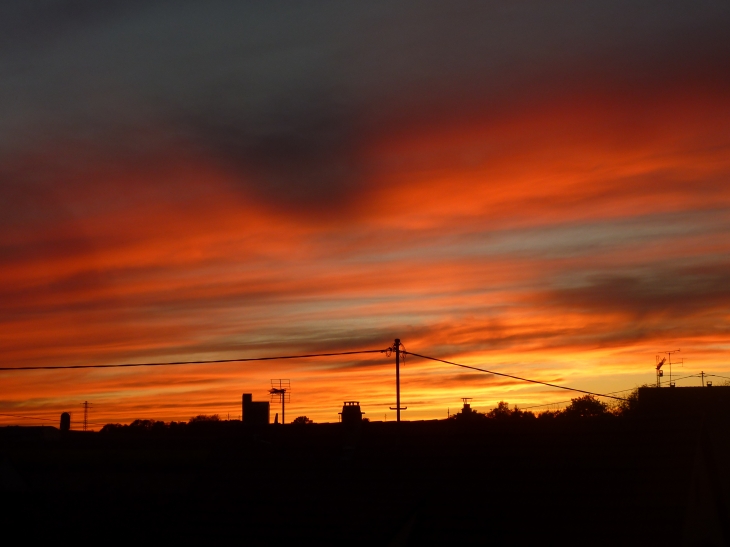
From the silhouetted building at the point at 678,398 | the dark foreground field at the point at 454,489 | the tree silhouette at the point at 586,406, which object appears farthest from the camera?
the tree silhouette at the point at 586,406

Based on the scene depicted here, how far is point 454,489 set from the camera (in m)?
22.4

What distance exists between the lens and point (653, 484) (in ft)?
68.2

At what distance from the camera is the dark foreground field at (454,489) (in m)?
20.4

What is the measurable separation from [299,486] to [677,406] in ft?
191

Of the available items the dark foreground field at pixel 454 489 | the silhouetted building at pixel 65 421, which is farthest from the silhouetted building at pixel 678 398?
the silhouetted building at pixel 65 421

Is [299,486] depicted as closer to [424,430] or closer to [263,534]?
[263,534]

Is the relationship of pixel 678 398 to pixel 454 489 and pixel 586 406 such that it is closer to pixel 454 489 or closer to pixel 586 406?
pixel 586 406

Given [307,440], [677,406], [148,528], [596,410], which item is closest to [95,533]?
[148,528]

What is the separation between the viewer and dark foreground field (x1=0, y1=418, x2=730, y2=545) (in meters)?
20.4

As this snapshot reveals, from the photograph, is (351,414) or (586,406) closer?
(351,414)

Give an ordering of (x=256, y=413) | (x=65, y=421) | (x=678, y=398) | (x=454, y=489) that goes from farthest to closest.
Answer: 1. (x=678, y=398)
2. (x=65, y=421)
3. (x=256, y=413)
4. (x=454, y=489)

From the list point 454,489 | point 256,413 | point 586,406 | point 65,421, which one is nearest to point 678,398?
point 586,406

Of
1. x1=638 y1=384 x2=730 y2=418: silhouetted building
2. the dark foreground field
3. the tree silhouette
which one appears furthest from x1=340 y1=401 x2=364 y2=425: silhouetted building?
the tree silhouette

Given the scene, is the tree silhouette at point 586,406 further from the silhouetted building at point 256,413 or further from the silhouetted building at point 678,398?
the silhouetted building at point 256,413
